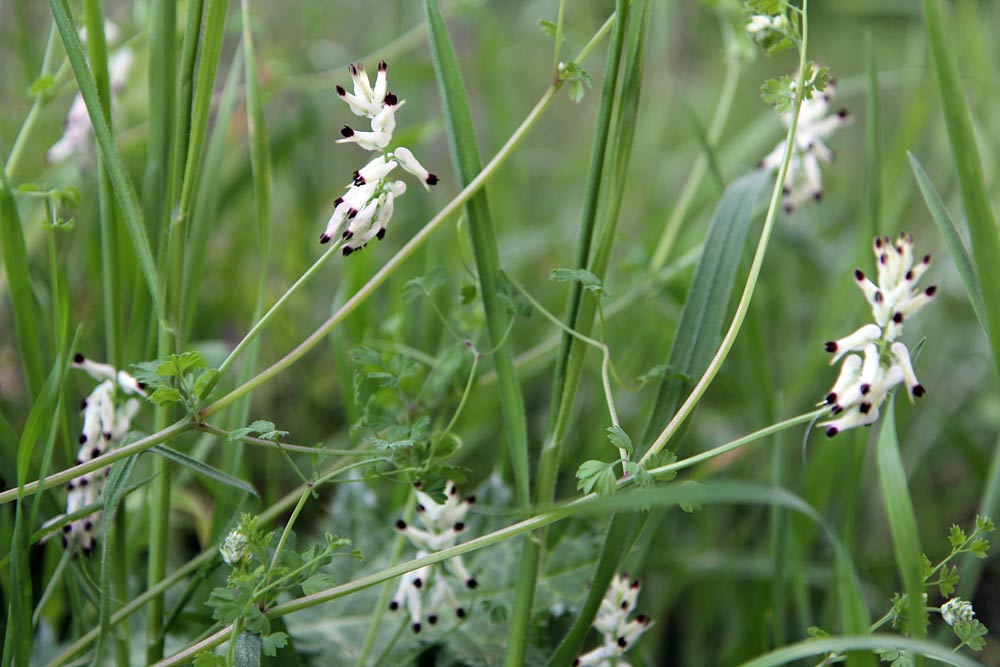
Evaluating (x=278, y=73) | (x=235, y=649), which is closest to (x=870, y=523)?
(x=235, y=649)

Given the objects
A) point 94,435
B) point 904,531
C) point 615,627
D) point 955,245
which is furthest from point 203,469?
point 955,245

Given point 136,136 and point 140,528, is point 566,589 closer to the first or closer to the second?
point 140,528

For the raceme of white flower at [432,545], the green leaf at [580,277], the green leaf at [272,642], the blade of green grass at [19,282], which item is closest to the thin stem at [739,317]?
the green leaf at [580,277]

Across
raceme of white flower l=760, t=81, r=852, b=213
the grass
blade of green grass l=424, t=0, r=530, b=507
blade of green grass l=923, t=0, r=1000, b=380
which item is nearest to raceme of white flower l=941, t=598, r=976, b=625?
the grass

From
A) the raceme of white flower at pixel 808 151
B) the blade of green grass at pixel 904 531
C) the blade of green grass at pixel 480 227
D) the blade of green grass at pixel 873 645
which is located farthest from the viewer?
the raceme of white flower at pixel 808 151

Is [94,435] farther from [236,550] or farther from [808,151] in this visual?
[808,151]

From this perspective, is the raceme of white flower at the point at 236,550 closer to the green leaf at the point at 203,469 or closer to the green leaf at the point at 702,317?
the green leaf at the point at 203,469
